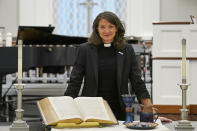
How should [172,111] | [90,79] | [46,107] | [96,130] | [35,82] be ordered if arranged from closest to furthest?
[96,130], [46,107], [90,79], [172,111], [35,82]

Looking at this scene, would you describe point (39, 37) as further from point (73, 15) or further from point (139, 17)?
point (139, 17)

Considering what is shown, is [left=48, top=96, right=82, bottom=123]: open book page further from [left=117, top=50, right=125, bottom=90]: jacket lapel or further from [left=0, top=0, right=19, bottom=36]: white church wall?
[left=0, top=0, right=19, bottom=36]: white church wall

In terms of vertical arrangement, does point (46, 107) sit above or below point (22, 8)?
below

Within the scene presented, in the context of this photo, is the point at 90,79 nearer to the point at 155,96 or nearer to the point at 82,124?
the point at 82,124

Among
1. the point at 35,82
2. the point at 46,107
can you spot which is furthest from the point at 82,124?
the point at 35,82

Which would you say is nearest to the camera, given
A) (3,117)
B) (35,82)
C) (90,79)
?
(90,79)

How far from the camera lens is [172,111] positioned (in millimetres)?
5449

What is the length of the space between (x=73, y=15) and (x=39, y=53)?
4233 millimetres

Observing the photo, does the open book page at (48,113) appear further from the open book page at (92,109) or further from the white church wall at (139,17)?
the white church wall at (139,17)

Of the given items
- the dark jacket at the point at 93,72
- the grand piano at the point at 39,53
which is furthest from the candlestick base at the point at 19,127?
the grand piano at the point at 39,53

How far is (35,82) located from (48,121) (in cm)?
749

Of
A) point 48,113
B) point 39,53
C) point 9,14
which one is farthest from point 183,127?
point 9,14

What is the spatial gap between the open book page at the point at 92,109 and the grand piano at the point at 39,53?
301cm

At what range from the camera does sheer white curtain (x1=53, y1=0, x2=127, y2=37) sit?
353 inches
